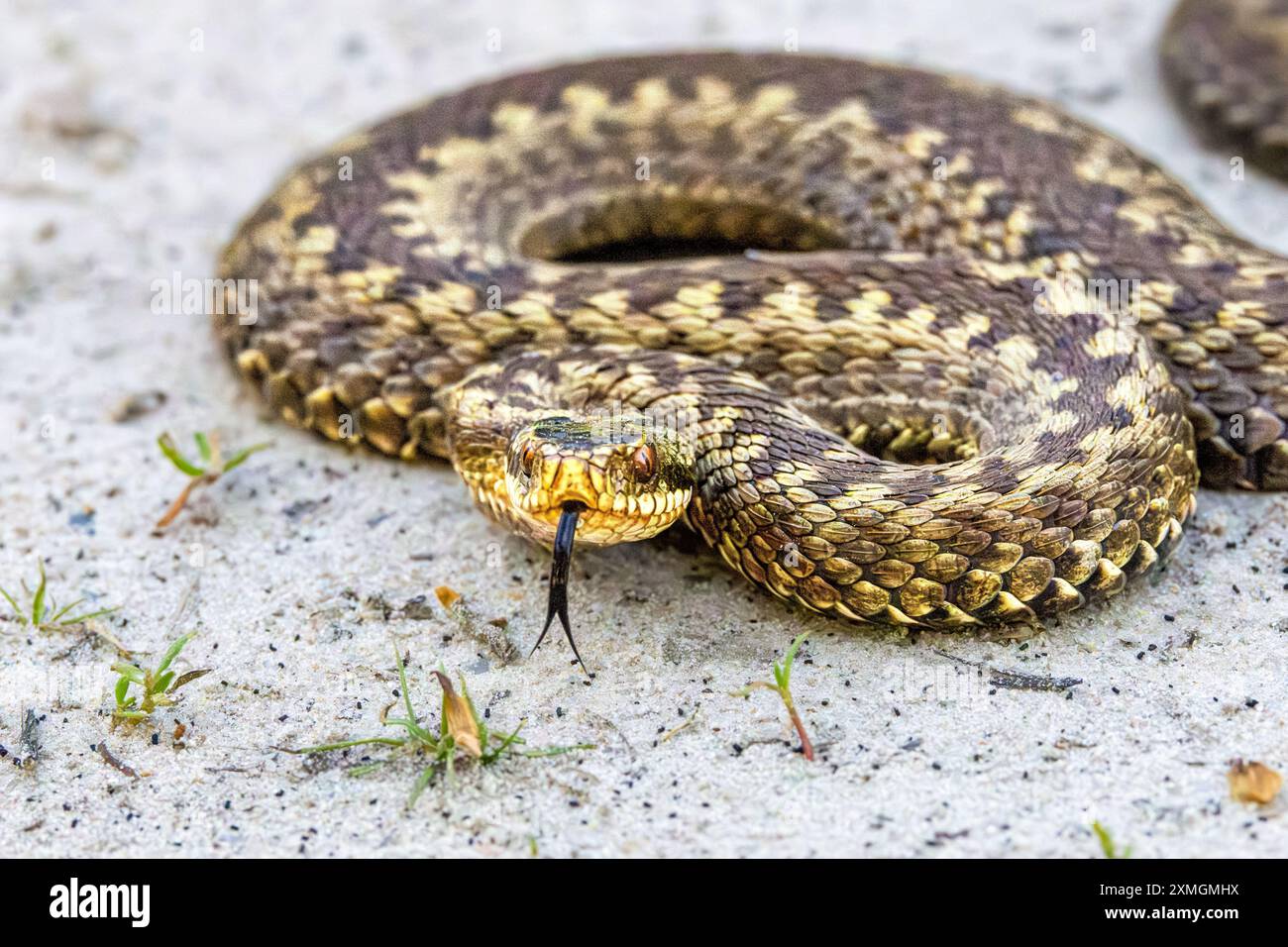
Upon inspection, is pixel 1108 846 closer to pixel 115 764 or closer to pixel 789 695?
pixel 789 695

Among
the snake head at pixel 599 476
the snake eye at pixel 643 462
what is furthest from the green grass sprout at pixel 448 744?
the snake eye at pixel 643 462

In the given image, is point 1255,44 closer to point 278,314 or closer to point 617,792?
point 278,314

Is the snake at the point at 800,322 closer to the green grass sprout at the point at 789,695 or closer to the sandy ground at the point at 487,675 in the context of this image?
the sandy ground at the point at 487,675

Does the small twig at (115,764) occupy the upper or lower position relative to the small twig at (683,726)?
lower

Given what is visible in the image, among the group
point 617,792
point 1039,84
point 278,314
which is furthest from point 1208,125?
point 617,792

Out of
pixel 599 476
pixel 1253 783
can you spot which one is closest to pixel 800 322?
pixel 599 476

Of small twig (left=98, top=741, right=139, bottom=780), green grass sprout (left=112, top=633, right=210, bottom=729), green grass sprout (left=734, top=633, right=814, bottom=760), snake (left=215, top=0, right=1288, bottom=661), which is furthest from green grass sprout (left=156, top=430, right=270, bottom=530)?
green grass sprout (left=734, top=633, right=814, bottom=760)
